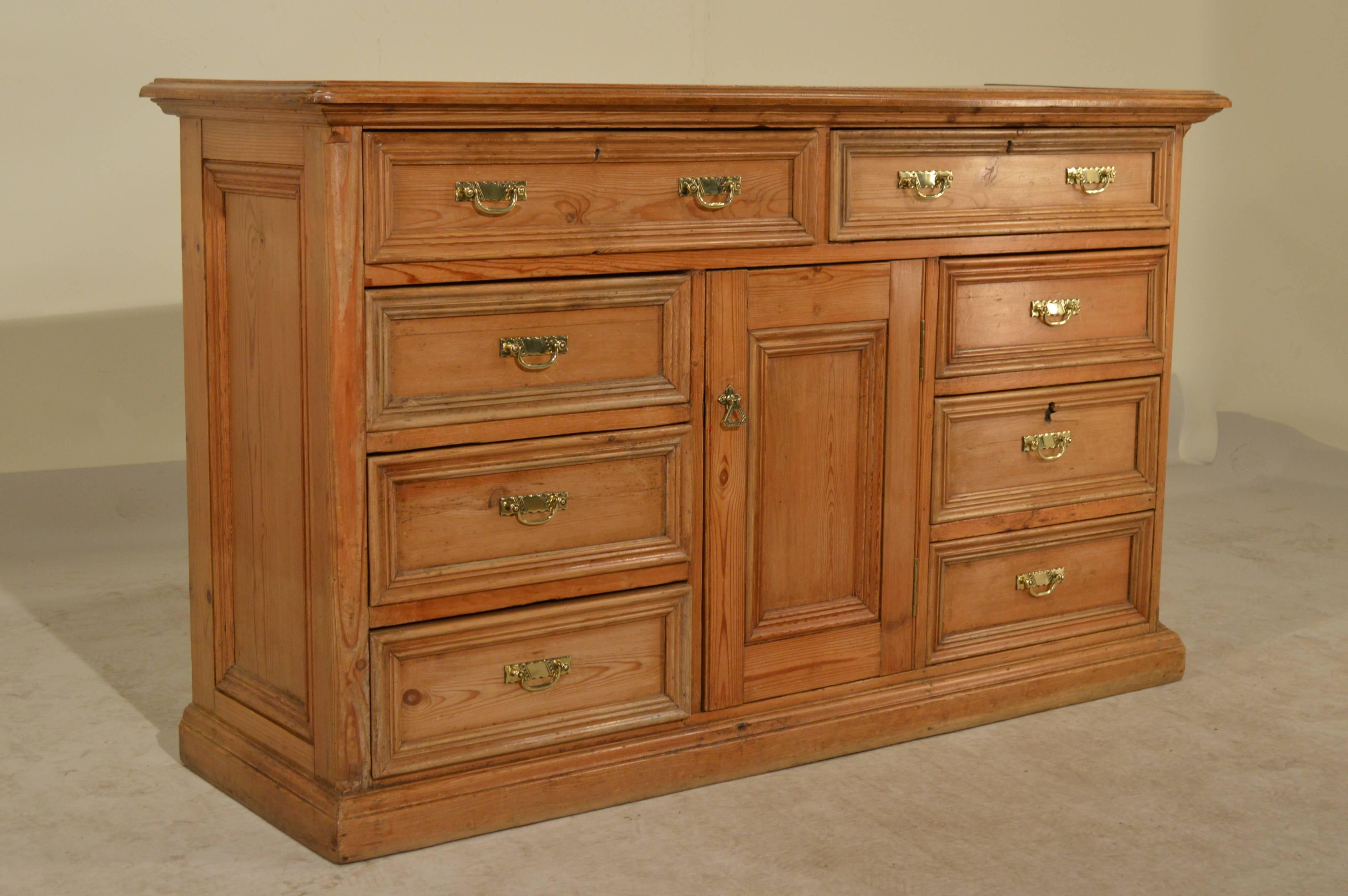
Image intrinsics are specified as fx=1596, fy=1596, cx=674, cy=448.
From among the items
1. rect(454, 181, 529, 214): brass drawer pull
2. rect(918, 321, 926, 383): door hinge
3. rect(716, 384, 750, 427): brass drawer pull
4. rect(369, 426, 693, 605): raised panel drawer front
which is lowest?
rect(369, 426, 693, 605): raised panel drawer front

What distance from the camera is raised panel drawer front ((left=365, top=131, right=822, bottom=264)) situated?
222 cm

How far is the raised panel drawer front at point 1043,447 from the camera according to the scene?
281cm

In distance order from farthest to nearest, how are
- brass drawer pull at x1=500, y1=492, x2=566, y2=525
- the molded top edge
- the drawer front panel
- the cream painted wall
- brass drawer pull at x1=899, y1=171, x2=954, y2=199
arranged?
the cream painted wall
brass drawer pull at x1=899, y1=171, x2=954, y2=199
brass drawer pull at x1=500, y1=492, x2=566, y2=525
the drawer front panel
the molded top edge

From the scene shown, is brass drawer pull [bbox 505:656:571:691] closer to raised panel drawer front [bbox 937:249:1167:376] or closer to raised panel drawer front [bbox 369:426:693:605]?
raised panel drawer front [bbox 369:426:693:605]

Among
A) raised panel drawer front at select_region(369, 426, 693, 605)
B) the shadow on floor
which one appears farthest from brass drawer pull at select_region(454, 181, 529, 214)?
the shadow on floor

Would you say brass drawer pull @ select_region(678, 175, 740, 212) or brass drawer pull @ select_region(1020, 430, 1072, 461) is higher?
brass drawer pull @ select_region(678, 175, 740, 212)

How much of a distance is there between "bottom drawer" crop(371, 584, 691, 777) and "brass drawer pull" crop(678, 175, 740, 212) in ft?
2.00

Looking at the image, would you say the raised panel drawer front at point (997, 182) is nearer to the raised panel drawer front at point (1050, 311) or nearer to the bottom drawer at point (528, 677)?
the raised panel drawer front at point (1050, 311)

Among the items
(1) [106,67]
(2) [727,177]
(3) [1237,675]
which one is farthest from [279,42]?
(3) [1237,675]

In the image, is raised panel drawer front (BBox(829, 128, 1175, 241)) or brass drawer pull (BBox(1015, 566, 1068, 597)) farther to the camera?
brass drawer pull (BBox(1015, 566, 1068, 597))

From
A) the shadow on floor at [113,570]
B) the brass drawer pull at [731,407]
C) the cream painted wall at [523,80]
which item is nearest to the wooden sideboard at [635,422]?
the brass drawer pull at [731,407]

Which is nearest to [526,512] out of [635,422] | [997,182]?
[635,422]

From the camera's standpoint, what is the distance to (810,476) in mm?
2680

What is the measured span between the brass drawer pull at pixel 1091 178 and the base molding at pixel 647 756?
33.7 inches
